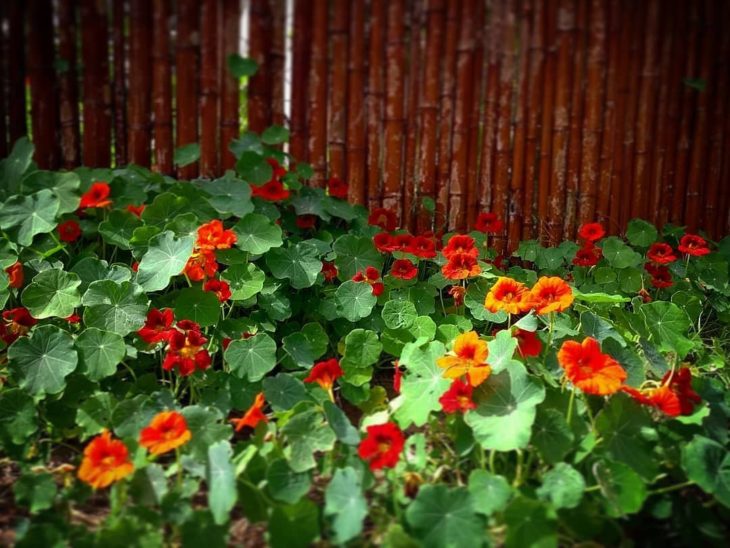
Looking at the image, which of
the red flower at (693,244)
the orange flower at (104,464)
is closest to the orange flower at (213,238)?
the orange flower at (104,464)

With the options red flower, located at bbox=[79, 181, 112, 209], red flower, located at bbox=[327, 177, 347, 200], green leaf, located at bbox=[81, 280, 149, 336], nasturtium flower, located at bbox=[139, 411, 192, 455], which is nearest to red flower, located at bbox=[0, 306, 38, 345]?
green leaf, located at bbox=[81, 280, 149, 336]

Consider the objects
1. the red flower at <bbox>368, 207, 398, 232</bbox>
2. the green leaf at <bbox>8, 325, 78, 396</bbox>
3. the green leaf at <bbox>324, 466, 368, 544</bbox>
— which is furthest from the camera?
the red flower at <bbox>368, 207, 398, 232</bbox>

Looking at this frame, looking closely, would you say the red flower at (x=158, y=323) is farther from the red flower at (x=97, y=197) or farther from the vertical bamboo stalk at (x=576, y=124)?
the vertical bamboo stalk at (x=576, y=124)

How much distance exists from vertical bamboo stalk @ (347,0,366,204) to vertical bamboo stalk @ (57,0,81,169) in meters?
1.25

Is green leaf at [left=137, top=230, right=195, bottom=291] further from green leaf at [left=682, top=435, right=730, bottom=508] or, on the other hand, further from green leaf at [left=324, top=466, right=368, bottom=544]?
green leaf at [left=682, top=435, right=730, bottom=508]

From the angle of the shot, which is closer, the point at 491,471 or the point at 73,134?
the point at 491,471

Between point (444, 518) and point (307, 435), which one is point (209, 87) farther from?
point (444, 518)

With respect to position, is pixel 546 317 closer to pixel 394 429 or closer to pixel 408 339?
pixel 408 339

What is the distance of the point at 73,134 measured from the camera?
11.3 feet

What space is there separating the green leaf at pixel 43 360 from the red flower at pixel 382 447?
89 centimetres

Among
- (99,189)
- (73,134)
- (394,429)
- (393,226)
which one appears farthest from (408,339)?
(73,134)

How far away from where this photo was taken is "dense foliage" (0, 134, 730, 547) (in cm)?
178

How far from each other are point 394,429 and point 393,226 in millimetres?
1532

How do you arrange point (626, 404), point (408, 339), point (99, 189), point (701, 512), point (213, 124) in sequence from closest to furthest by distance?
1. point (701, 512)
2. point (626, 404)
3. point (408, 339)
4. point (99, 189)
5. point (213, 124)
